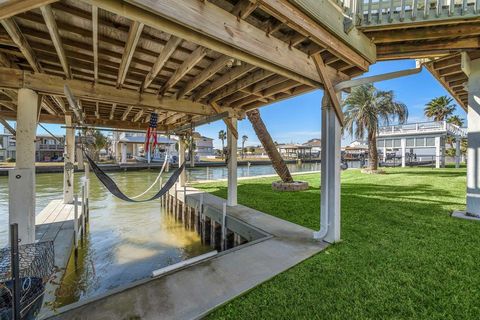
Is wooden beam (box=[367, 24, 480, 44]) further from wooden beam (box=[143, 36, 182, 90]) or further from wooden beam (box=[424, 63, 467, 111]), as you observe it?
wooden beam (box=[143, 36, 182, 90])

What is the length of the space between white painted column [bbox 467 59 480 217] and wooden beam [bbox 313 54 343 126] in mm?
3033

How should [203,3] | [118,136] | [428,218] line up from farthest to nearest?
[118,136], [428,218], [203,3]

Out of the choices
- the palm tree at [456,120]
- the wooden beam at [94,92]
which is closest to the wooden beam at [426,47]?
the wooden beam at [94,92]

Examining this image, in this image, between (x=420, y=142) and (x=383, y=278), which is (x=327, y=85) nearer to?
(x=383, y=278)

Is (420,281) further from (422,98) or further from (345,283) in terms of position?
(422,98)

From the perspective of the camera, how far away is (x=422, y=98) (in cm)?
2489

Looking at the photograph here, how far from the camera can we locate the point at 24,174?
306cm

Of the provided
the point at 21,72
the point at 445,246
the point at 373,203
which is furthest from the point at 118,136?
the point at 445,246

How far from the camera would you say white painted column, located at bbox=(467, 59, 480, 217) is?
4254 millimetres

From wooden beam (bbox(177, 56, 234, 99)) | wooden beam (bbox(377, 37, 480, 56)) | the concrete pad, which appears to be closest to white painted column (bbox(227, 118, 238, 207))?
wooden beam (bbox(177, 56, 234, 99))

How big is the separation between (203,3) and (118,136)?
989 inches

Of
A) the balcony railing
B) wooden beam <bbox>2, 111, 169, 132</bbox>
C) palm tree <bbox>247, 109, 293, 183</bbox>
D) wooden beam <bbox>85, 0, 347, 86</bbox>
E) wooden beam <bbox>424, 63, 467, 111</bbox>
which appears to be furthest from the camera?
the balcony railing

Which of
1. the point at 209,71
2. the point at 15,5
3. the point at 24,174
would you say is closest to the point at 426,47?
the point at 209,71

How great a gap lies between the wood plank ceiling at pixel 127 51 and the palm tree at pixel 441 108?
26267 millimetres
